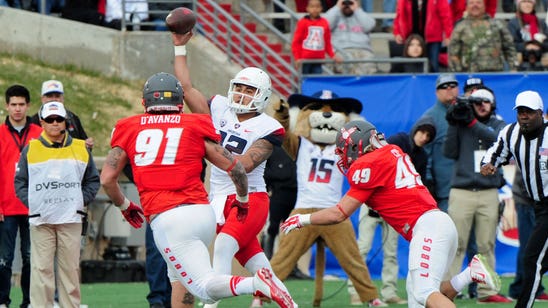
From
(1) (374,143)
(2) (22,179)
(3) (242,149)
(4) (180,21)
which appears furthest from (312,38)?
(1) (374,143)

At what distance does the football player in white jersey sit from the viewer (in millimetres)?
10555

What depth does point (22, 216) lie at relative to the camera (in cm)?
1307

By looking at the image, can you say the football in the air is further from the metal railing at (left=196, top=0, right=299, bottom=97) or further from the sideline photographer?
the metal railing at (left=196, top=0, right=299, bottom=97)

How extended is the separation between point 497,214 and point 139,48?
25.6ft

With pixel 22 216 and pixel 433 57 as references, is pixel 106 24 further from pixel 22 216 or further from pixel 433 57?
Result: pixel 22 216

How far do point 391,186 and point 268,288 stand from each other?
1.30 metres

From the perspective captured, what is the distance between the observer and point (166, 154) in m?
9.61

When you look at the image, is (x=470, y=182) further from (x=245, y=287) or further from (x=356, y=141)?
(x=245, y=287)

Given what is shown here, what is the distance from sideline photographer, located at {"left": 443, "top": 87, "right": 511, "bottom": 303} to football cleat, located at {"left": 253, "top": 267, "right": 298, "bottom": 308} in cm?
462

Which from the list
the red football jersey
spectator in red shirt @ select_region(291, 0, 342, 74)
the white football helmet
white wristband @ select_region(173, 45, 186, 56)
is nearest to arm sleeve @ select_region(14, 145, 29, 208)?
white wristband @ select_region(173, 45, 186, 56)

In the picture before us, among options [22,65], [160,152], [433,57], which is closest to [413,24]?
[433,57]

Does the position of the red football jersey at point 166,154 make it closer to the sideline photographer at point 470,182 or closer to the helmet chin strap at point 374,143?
the helmet chin strap at point 374,143

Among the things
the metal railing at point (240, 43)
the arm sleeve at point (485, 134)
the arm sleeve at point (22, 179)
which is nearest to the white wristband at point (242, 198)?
the arm sleeve at point (22, 179)

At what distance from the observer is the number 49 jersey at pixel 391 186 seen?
10.1 m
